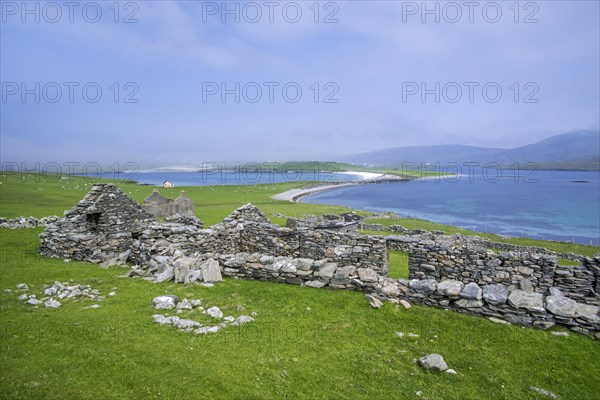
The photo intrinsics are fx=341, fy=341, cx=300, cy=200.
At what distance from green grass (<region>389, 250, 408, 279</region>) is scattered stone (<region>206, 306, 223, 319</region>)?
10.7m

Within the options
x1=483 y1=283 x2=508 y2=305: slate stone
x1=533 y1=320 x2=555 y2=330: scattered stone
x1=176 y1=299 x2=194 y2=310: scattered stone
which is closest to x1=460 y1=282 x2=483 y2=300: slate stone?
x1=483 y1=283 x2=508 y2=305: slate stone

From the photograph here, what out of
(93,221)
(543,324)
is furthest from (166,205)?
(543,324)

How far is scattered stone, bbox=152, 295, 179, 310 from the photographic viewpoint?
423 inches

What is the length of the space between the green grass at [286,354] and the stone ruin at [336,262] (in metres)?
0.65

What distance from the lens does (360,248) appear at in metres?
16.0

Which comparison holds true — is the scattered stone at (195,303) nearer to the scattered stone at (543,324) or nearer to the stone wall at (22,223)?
the scattered stone at (543,324)

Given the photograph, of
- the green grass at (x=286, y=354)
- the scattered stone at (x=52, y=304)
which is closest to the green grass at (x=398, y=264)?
the green grass at (x=286, y=354)

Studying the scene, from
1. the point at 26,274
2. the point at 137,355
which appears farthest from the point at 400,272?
the point at 26,274

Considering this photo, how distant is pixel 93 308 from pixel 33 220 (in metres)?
24.6

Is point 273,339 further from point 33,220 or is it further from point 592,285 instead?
point 33,220

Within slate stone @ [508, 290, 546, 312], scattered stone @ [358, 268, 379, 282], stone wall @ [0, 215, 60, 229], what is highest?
stone wall @ [0, 215, 60, 229]

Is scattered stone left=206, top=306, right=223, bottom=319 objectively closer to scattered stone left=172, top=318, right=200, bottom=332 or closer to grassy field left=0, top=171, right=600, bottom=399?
grassy field left=0, top=171, right=600, bottom=399

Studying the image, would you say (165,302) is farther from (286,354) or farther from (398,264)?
(398,264)

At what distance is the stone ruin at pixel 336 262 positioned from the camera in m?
9.98
